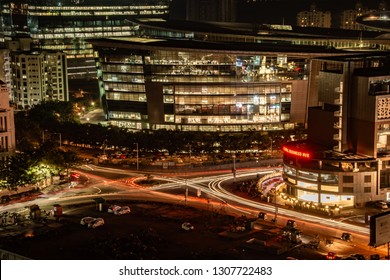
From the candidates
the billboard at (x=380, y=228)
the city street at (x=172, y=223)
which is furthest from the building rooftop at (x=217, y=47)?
the billboard at (x=380, y=228)

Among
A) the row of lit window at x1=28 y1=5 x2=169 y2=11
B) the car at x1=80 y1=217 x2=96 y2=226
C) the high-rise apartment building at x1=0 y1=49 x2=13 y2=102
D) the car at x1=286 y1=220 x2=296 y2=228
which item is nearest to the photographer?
the car at x1=80 y1=217 x2=96 y2=226

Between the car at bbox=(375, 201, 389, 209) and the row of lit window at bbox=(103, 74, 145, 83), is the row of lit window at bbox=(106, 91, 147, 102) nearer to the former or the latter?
the row of lit window at bbox=(103, 74, 145, 83)

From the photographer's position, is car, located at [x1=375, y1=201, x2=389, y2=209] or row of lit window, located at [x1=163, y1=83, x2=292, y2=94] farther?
row of lit window, located at [x1=163, y1=83, x2=292, y2=94]

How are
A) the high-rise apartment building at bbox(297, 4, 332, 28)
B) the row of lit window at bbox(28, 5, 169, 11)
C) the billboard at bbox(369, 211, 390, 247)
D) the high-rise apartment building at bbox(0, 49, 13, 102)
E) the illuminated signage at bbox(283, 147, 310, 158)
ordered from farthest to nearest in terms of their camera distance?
the high-rise apartment building at bbox(297, 4, 332, 28), the row of lit window at bbox(28, 5, 169, 11), the high-rise apartment building at bbox(0, 49, 13, 102), the illuminated signage at bbox(283, 147, 310, 158), the billboard at bbox(369, 211, 390, 247)

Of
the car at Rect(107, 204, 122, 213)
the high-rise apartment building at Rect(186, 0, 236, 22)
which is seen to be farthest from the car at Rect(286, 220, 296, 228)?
the high-rise apartment building at Rect(186, 0, 236, 22)

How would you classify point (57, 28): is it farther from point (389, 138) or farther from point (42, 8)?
point (389, 138)

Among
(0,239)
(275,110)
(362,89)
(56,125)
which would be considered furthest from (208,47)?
(0,239)

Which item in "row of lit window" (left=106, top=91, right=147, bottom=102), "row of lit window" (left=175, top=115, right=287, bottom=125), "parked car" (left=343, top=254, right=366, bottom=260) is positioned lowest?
"parked car" (left=343, top=254, right=366, bottom=260)
